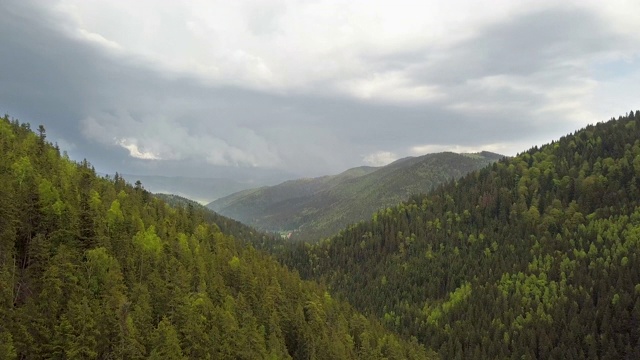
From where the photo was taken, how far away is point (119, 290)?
9075 centimetres

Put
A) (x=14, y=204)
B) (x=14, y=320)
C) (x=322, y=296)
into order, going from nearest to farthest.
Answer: (x=14, y=320), (x=14, y=204), (x=322, y=296)

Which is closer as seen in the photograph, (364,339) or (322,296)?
(364,339)

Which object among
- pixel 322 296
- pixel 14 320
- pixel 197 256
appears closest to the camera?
pixel 14 320

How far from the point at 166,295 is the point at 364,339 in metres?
78.5

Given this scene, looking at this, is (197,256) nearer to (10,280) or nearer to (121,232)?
(121,232)

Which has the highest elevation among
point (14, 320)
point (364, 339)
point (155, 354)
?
point (14, 320)

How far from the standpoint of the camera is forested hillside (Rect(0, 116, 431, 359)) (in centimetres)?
7400

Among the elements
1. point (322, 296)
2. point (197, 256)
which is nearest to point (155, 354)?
point (197, 256)

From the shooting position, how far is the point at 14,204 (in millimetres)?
93875

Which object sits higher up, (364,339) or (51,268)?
(51,268)

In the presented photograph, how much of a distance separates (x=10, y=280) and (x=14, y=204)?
24.3 metres

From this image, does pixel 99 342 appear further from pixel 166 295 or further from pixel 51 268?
pixel 166 295

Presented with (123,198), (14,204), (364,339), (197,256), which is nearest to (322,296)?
(364,339)

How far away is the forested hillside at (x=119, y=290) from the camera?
74.0m
